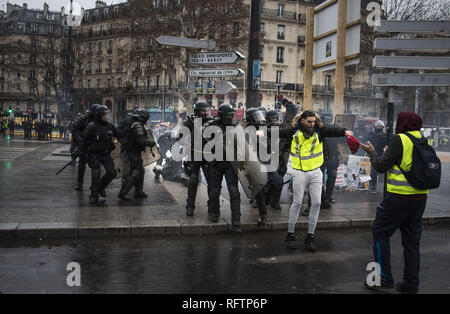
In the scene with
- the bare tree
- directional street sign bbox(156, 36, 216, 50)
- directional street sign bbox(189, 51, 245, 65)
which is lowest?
directional street sign bbox(189, 51, 245, 65)

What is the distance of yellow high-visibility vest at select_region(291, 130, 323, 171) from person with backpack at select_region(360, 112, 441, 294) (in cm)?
136

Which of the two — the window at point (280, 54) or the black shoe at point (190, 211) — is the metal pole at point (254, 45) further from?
the window at point (280, 54)

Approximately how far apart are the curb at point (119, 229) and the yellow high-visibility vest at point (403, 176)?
2.89 meters

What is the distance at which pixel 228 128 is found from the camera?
272 inches

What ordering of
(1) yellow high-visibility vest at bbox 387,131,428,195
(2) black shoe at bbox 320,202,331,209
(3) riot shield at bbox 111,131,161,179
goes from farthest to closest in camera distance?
(3) riot shield at bbox 111,131,161,179, (2) black shoe at bbox 320,202,331,209, (1) yellow high-visibility vest at bbox 387,131,428,195

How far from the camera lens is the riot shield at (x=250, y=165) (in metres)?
6.84

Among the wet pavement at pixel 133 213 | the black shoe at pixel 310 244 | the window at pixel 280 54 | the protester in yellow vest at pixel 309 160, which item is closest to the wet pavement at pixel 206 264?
the black shoe at pixel 310 244

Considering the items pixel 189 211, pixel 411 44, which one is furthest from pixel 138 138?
pixel 411 44

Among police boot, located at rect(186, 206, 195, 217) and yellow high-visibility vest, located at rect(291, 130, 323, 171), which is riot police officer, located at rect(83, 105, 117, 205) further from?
yellow high-visibility vest, located at rect(291, 130, 323, 171)

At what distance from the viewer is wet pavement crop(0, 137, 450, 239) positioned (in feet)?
20.7

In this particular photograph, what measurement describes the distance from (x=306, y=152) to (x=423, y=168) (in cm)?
178

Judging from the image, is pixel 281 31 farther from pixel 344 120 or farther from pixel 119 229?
pixel 119 229

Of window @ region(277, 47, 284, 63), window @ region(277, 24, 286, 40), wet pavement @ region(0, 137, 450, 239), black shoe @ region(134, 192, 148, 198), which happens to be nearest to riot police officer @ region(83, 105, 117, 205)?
wet pavement @ region(0, 137, 450, 239)

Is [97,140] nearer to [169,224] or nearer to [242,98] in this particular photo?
[169,224]
